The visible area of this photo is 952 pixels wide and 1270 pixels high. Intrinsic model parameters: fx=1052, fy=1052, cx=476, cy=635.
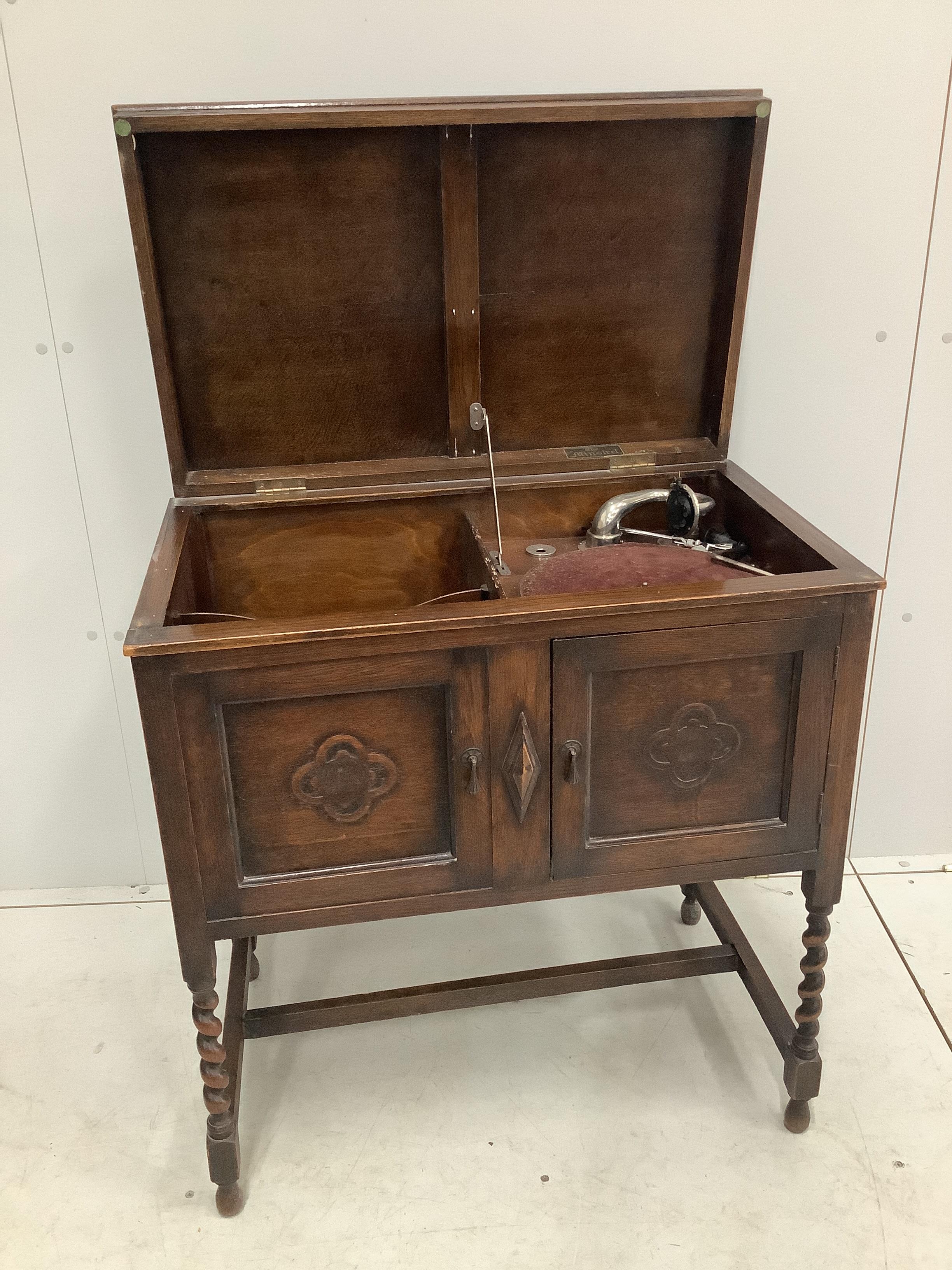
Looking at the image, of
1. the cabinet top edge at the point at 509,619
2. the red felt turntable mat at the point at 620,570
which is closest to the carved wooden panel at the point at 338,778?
the cabinet top edge at the point at 509,619

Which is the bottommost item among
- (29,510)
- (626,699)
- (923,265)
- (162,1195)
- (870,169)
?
(162,1195)

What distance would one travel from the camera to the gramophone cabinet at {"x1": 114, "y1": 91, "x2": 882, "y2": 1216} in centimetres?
158

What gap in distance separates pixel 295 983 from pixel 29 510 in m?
1.21

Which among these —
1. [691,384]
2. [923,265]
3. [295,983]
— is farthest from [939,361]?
[295,983]

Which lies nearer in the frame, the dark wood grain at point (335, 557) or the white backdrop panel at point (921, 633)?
the dark wood grain at point (335, 557)

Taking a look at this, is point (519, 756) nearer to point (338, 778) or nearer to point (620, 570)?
point (338, 778)

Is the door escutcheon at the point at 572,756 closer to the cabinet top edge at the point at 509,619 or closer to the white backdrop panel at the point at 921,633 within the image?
the cabinet top edge at the point at 509,619

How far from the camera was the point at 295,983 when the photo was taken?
2.40m

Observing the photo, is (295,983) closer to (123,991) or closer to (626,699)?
(123,991)

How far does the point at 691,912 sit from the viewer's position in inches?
99.2

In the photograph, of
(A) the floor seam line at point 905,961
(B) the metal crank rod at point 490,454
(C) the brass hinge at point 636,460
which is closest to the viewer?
(B) the metal crank rod at point 490,454

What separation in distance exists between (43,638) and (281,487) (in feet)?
2.66

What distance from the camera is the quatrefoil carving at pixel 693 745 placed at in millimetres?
1668

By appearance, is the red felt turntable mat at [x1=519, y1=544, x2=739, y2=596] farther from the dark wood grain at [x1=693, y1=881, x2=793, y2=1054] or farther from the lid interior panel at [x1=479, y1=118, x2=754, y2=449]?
the dark wood grain at [x1=693, y1=881, x2=793, y2=1054]
